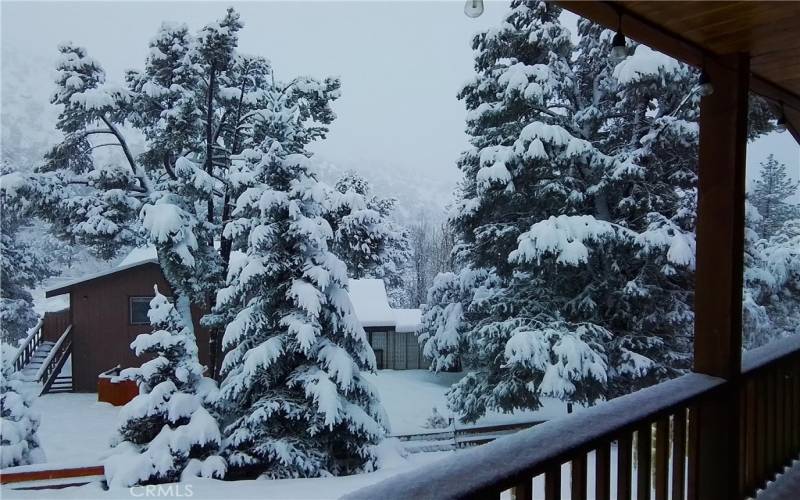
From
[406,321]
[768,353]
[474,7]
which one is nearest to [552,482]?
[474,7]

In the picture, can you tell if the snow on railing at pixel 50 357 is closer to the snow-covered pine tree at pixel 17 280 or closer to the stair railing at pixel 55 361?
the stair railing at pixel 55 361

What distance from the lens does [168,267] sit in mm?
9211

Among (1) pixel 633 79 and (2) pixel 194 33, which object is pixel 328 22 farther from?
(1) pixel 633 79

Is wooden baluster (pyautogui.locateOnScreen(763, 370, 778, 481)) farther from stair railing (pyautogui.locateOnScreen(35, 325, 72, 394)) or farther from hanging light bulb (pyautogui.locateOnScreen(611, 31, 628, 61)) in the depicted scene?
stair railing (pyautogui.locateOnScreen(35, 325, 72, 394))

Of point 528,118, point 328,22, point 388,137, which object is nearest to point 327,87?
point 528,118

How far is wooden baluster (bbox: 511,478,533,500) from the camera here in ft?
4.03

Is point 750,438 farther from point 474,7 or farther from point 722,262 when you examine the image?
point 474,7

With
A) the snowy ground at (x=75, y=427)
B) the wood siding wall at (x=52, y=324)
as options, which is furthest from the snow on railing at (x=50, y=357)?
the wood siding wall at (x=52, y=324)

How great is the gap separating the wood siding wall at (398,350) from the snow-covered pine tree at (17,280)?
955cm

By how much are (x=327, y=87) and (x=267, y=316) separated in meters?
5.28

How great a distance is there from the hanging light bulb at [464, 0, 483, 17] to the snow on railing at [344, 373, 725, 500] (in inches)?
45.1

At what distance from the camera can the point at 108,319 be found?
13.0m

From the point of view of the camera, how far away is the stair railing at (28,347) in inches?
481

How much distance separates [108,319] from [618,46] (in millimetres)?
14172
